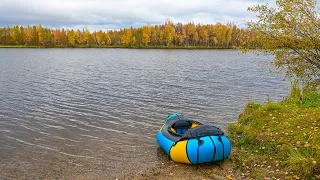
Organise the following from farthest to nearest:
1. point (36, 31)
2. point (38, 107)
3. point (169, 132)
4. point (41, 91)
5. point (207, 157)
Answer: point (36, 31) → point (41, 91) → point (38, 107) → point (169, 132) → point (207, 157)

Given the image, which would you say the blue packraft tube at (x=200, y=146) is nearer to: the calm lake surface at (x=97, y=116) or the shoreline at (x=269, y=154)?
the shoreline at (x=269, y=154)

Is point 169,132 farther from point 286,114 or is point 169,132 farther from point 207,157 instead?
point 286,114

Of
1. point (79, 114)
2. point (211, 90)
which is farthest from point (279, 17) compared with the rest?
point (211, 90)

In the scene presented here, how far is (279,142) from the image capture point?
11.1 meters

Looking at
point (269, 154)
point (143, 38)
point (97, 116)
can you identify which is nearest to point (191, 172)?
point (269, 154)

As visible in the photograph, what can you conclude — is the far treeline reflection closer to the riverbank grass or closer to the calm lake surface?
the calm lake surface

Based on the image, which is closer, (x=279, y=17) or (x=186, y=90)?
(x=279, y=17)

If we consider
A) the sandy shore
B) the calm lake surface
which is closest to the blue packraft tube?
the sandy shore

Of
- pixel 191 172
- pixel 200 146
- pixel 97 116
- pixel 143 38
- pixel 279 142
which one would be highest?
pixel 143 38

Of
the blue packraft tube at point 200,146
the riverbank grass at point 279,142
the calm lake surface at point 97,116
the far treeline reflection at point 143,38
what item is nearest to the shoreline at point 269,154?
the riverbank grass at point 279,142

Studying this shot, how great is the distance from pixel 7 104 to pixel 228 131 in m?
16.8

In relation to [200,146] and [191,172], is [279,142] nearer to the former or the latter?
[200,146]

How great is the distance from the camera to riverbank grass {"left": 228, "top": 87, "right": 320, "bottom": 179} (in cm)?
886

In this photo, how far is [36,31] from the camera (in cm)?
14975
